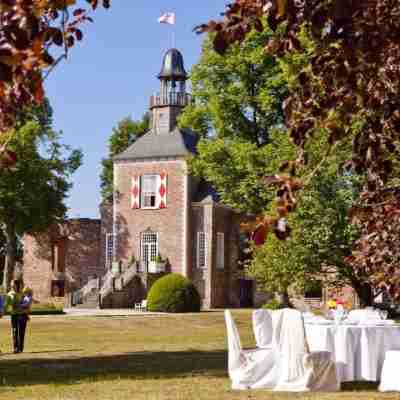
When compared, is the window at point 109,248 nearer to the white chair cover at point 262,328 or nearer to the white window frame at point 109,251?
the white window frame at point 109,251

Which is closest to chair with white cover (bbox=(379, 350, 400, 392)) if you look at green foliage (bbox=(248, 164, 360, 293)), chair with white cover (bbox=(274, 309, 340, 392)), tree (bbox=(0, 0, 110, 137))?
chair with white cover (bbox=(274, 309, 340, 392))

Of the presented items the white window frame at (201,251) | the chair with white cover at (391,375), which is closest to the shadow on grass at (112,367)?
the chair with white cover at (391,375)

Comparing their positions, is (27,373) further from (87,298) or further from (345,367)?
(87,298)

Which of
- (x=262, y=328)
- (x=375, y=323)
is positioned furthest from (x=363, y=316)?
(x=262, y=328)

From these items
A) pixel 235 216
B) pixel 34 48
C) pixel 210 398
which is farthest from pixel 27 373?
pixel 235 216

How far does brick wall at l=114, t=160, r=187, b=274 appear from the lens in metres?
42.0

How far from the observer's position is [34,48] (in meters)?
2.62

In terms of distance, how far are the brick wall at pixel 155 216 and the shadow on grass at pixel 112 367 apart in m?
23.8

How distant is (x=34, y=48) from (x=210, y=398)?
8818 millimetres

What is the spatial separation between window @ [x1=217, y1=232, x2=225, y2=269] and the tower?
6.39 meters

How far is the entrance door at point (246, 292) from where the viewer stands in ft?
144

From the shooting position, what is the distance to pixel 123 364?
1560cm

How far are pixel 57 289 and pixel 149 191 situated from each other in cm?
730

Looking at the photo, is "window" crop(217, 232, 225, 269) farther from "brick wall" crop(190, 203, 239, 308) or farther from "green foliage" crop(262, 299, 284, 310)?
"green foliage" crop(262, 299, 284, 310)
